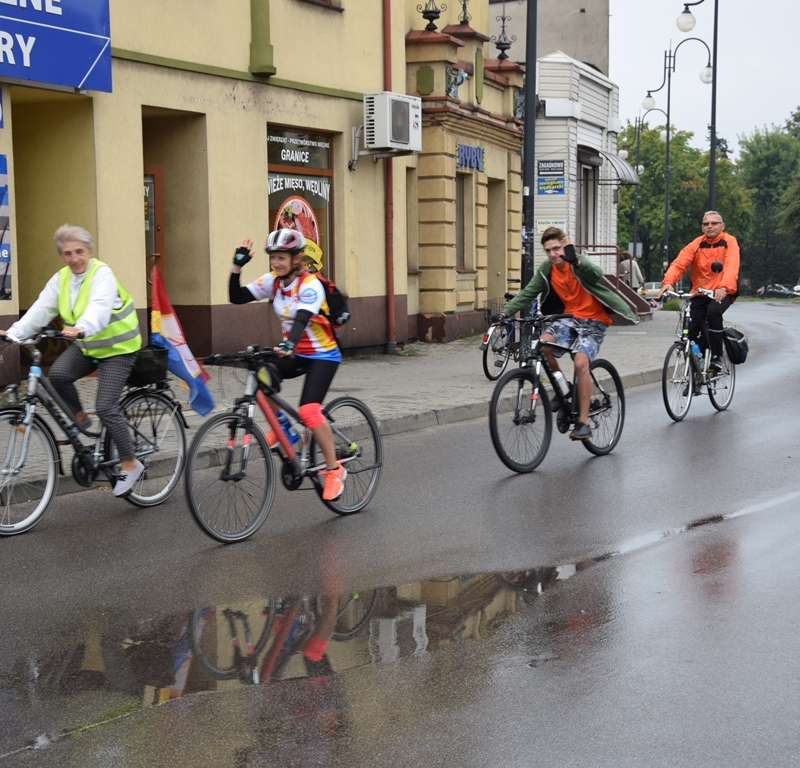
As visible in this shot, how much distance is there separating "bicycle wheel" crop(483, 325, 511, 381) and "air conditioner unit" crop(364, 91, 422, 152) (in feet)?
13.1

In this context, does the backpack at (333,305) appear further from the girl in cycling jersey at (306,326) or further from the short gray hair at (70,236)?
the short gray hair at (70,236)

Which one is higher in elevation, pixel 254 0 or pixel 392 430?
pixel 254 0

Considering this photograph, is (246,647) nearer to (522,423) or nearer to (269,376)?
(269,376)

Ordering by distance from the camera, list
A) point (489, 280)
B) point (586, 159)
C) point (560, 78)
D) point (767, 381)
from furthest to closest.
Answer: point (586, 159) < point (560, 78) < point (489, 280) < point (767, 381)

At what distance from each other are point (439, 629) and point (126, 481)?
3.24 m

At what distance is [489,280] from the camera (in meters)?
26.7

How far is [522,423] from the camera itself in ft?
31.9

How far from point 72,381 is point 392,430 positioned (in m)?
4.65

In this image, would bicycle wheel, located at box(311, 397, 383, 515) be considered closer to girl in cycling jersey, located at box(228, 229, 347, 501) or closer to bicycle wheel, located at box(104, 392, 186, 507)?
girl in cycling jersey, located at box(228, 229, 347, 501)

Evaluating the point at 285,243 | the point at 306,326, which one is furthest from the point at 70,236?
the point at 306,326

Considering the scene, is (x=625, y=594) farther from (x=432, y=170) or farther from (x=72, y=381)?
(x=432, y=170)

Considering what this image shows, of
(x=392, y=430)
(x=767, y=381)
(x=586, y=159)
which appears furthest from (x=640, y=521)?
(x=586, y=159)

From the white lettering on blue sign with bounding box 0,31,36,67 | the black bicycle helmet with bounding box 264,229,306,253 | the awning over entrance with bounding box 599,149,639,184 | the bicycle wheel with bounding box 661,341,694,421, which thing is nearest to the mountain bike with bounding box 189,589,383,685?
the black bicycle helmet with bounding box 264,229,306,253

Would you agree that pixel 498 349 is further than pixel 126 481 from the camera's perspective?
Yes
